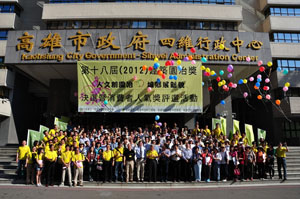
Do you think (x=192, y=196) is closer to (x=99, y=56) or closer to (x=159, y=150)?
(x=159, y=150)

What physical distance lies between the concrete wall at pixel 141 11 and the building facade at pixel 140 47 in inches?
2.9

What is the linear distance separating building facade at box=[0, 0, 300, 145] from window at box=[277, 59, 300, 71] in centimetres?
8

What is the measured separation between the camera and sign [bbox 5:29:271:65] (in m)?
11.9

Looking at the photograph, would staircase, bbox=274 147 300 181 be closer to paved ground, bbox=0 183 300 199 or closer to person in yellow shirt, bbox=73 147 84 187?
paved ground, bbox=0 183 300 199

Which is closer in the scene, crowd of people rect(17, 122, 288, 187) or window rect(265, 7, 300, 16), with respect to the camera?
crowd of people rect(17, 122, 288, 187)

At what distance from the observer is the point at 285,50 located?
55.2 feet

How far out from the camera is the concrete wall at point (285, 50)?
16719 millimetres

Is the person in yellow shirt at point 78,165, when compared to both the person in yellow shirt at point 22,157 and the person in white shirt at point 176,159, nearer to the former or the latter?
the person in yellow shirt at point 22,157

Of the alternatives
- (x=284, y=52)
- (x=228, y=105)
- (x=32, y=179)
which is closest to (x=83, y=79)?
(x=32, y=179)

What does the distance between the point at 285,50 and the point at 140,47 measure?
489 inches

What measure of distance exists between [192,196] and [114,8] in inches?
553

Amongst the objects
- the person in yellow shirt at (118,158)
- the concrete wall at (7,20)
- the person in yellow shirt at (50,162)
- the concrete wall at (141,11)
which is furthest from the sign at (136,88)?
the concrete wall at (7,20)

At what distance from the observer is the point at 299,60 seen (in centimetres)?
1698

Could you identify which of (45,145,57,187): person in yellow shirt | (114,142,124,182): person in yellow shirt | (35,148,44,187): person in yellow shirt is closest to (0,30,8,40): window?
(35,148,44,187): person in yellow shirt
